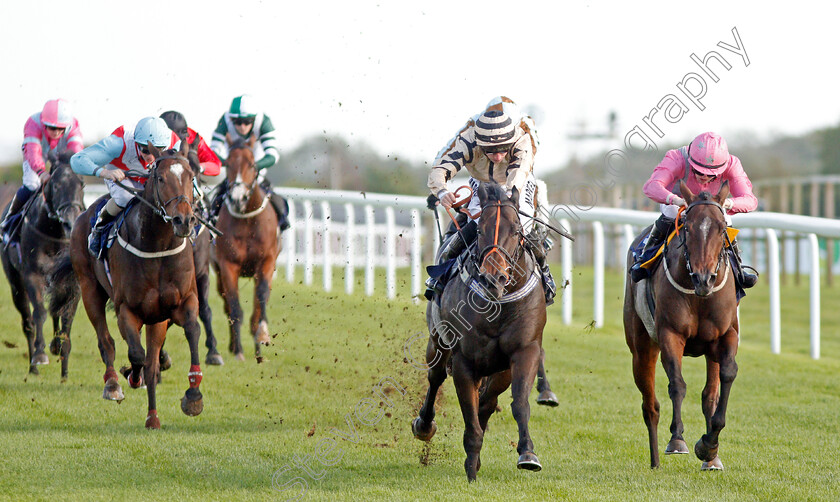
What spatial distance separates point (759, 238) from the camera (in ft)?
57.7

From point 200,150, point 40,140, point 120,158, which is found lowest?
point 120,158

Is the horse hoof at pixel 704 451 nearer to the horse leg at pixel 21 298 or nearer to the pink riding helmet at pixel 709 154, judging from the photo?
the pink riding helmet at pixel 709 154

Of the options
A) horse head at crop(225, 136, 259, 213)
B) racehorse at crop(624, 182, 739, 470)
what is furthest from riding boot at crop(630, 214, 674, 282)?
horse head at crop(225, 136, 259, 213)

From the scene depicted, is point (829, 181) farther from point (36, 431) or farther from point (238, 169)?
point (36, 431)

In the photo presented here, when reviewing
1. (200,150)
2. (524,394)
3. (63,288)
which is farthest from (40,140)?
(524,394)

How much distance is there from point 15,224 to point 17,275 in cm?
52

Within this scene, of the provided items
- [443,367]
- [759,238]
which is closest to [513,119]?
[443,367]

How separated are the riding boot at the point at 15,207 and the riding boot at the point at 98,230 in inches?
90.2

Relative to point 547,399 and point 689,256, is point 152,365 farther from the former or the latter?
point 689,256

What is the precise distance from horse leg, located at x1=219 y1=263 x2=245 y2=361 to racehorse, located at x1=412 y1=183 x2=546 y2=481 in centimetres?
392

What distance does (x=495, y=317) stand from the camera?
4855mm

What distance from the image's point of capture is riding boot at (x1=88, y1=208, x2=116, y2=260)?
6523mm

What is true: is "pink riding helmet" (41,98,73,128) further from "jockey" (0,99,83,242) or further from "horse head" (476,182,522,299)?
"horse head" (476,182,522,299)

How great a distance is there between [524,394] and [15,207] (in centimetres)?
565
